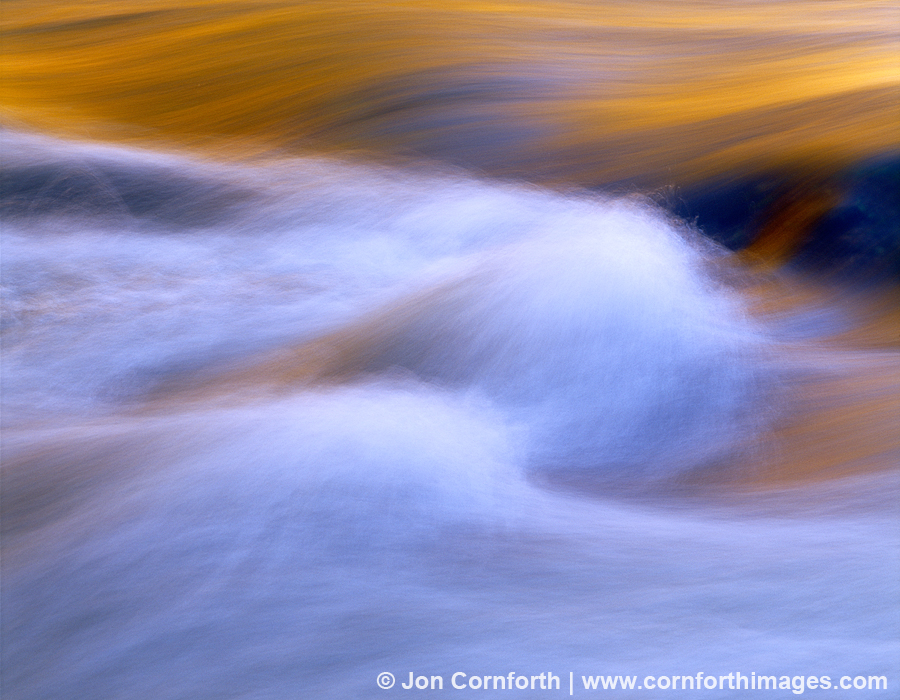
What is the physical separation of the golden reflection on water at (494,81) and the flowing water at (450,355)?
Result: 14 millimetres

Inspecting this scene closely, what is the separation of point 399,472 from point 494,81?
1.66m

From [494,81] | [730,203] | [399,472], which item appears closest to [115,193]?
[494,81]

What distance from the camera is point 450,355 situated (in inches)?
48.4

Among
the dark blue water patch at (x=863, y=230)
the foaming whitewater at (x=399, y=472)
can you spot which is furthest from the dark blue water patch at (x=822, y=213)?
the foaming whitewater at (x=399, y=472)

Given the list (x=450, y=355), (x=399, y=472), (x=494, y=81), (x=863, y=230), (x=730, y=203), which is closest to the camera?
(x=399, y=472)

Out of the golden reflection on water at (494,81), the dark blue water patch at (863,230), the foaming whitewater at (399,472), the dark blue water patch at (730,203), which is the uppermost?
the golden reflection on water at (494,81)

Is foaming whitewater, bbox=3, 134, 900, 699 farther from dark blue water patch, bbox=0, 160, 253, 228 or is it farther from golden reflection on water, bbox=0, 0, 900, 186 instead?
golden reflection on water, bbox=0, 0, 900, 186

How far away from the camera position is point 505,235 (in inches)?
68.1

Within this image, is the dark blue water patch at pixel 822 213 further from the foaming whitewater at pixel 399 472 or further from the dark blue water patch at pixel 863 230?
the foaming whitewater at pixel 399 472

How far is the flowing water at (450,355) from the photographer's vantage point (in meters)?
0.74

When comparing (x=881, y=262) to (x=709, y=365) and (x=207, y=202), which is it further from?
(x=207, y=202)

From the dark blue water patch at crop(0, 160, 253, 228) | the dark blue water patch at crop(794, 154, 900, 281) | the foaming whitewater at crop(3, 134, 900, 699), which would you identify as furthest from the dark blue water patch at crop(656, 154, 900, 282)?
the dark blue water patch at crop(0, 160, 253, 228)

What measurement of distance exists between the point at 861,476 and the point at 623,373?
0.39 m

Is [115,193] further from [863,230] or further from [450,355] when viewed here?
[863,230]
